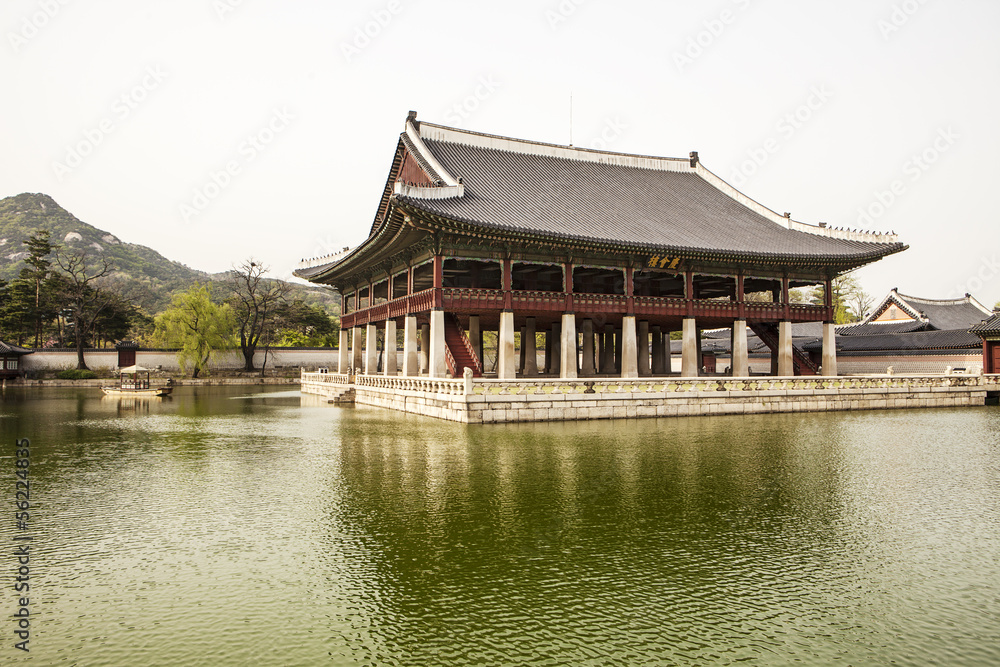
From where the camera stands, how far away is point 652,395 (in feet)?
92.3

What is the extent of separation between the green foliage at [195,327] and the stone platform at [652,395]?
30033 millimetres

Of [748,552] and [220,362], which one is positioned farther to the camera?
[220,362]

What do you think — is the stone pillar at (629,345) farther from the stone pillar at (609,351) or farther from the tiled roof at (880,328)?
the tiled roof at (880,328)

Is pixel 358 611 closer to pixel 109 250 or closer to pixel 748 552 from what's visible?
pixel 748 552

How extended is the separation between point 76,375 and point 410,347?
41.0m

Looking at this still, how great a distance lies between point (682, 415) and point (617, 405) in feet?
Answer: 11.0

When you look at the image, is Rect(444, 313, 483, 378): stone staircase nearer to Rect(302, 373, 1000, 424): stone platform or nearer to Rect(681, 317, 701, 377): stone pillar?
Rect(302, 373, 1000, 424): stone platform

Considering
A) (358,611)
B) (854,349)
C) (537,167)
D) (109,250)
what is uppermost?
(109,250)

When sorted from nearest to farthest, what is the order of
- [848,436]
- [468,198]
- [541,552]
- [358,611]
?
1. [358,611]
2. [541,552]
3. [848,436]
4. [468,198]

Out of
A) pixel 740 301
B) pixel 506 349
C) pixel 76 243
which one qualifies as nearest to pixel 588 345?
pixel 740 301

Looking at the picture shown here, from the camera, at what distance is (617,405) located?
2720cm

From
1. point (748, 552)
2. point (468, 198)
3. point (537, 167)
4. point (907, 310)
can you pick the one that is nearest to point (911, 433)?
point (748, 552)

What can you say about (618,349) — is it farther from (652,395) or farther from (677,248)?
(652,395)

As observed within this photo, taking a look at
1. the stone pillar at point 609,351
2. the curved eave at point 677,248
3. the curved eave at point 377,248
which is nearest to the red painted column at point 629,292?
the curved eave at point 677,248
